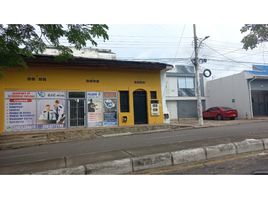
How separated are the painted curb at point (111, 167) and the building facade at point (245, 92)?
22347mm

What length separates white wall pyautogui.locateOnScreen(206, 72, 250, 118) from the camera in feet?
84.5

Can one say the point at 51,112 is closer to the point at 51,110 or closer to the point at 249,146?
the point at 51,110

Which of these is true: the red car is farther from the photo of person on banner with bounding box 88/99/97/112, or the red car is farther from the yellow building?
the photo of person on banner with bounding box 88/99/97/112

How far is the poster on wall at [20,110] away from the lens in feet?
50.9

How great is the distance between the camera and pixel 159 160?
20.3ft

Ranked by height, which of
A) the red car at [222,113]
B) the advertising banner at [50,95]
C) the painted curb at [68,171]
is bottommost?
the painted curb at [68,171]

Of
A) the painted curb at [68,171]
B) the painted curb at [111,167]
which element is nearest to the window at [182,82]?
the painted curb at [111,167]

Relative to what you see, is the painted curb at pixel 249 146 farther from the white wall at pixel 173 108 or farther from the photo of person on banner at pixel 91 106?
the white wall at pixel 173 108

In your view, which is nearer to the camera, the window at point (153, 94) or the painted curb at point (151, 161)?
the painted curb at point (151, 161)

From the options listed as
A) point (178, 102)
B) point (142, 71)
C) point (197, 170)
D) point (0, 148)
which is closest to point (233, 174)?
point (197, 170)

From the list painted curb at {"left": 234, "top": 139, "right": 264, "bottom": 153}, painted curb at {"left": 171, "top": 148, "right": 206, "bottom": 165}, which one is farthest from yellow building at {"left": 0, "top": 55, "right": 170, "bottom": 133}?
painted curb at {"left": 171, "top": 148, "right": 206, "bottom": 165}

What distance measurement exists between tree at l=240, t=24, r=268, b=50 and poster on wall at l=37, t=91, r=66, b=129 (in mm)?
11488

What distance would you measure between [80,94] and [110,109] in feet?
7.68
